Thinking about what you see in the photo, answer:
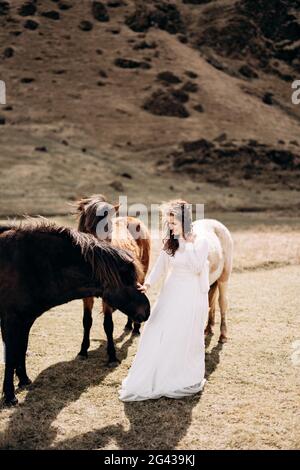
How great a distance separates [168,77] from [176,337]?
6459 centimetres

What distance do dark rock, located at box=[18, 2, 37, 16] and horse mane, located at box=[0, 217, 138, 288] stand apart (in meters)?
81.4

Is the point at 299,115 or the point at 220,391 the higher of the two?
the point at 220,391

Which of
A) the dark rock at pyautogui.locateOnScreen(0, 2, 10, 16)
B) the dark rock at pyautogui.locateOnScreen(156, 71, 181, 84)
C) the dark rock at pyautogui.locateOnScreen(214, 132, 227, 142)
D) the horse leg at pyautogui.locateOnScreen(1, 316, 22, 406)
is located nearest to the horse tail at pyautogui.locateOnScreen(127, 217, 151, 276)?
the horse leg at pyautogui.locateOnScreen(1, 316, 22, 406)

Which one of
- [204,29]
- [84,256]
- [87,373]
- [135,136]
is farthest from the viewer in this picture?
[204,29]

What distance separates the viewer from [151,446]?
5.10 metres

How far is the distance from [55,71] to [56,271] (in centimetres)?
6654

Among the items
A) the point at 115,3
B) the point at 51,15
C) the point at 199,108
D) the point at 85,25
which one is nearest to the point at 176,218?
the point at 199,108

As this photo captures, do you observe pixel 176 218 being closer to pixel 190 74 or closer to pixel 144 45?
pixel 190 74

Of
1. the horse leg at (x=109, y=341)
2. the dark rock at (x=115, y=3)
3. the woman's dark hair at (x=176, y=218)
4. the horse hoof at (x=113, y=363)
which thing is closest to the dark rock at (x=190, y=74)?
the dark rock at (x=115, y=3)

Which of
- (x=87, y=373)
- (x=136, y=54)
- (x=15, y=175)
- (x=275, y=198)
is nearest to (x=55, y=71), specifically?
(x=136, y=54)

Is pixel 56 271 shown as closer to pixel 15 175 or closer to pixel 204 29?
pixel 15 175

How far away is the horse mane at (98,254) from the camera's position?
588cm

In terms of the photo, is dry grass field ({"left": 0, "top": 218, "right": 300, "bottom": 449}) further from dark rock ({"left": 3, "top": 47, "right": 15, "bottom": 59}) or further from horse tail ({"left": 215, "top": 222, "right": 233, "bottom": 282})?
dark rock ({"left": 3, "top": 47, "right": 15, "bottom": 59})

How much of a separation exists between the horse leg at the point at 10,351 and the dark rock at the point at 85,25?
7868 cm
